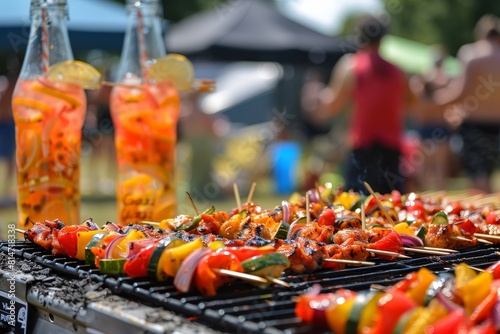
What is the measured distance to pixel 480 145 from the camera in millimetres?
9273

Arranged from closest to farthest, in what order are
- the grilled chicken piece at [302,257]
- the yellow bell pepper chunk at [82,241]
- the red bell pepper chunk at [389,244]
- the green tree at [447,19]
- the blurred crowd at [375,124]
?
the grilled chicken piece at [302,257] → the yellow bell pepper chunk at [82,241] → the red bell pepper chunk at [389,244] → the blurred crowd at [375,124] → the green tree at [447,19]

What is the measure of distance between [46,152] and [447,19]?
1310 inches

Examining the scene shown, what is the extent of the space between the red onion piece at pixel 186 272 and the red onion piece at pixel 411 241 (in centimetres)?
95

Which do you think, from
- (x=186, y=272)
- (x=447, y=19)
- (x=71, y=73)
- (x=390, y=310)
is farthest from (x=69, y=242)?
(x=447, y=19)

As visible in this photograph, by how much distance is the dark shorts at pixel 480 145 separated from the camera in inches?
363

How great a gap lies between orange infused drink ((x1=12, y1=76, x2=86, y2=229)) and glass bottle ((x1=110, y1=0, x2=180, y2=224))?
32 centimetres

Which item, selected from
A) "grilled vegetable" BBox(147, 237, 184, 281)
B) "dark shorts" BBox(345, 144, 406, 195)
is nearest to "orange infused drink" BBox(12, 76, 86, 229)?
"grilled vegetable" BBox(147, 237, 184, 281)

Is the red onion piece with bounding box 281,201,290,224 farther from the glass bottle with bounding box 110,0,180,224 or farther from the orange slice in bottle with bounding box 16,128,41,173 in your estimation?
the orange slice in bottle with bounding box 16,128,41,173

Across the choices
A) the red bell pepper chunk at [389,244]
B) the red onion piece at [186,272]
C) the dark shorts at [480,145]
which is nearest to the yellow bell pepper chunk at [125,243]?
the red onion piece at [186,272]

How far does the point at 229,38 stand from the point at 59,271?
37.5 ft

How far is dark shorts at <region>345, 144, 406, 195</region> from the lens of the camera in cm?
754

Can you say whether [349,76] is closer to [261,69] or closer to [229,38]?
[229,38]

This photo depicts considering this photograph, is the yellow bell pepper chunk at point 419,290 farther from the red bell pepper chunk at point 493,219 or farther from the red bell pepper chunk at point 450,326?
the red bell pepper chunk at point 493,219

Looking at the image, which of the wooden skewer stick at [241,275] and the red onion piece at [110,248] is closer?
the wooden skewer stick at [241,275]
